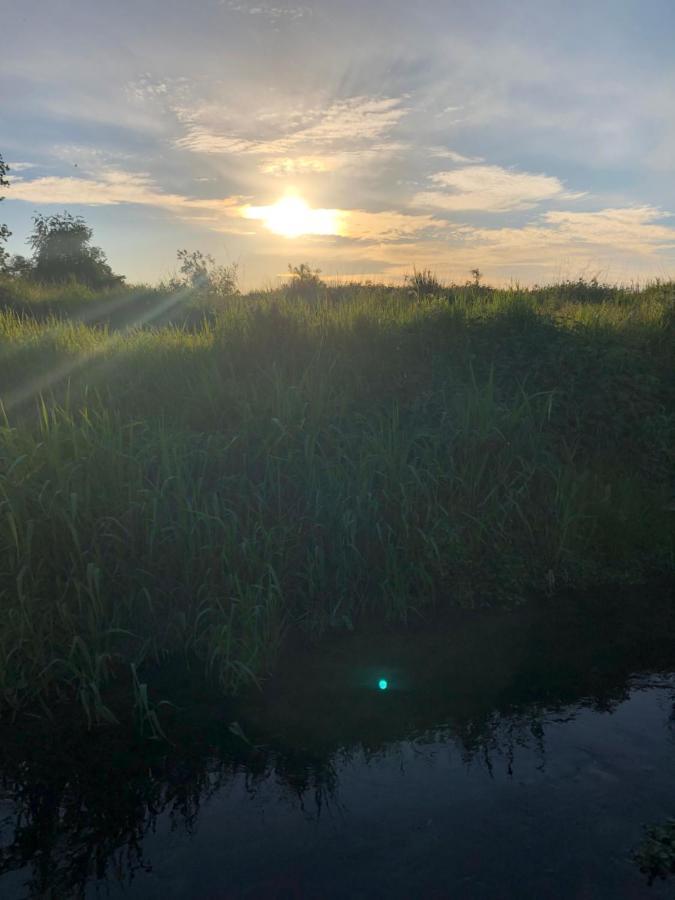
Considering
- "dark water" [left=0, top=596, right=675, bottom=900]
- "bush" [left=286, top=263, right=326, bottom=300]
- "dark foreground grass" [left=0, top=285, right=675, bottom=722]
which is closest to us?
"dark water" [left=0, top=596, right=675, bottom=900]

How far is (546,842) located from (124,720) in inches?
108

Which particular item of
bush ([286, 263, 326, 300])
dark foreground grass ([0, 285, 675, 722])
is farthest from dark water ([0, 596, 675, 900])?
bush ([286, 263, 326, 300])

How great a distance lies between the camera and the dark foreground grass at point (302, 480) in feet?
17.4

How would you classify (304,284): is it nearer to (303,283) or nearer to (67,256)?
(303,283)

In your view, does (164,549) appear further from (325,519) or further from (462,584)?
(462,584)

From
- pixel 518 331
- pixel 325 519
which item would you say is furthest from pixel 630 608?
pixel 518 331

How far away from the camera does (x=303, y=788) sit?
162 inches

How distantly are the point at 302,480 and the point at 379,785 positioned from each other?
2926 millimetres

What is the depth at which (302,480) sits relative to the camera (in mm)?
6434

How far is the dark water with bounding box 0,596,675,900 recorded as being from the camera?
346 cm

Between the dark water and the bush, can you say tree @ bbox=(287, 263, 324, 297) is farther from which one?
the dark water

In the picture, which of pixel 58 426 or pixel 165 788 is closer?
pixel 165 788

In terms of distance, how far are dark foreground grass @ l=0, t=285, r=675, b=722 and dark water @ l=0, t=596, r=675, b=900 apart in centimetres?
46

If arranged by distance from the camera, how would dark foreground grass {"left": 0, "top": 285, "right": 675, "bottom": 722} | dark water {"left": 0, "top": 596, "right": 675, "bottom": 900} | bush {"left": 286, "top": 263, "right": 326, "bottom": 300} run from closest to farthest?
dark water {"left": 0, "top": 596, "right": 675, "bottom": 900} → dark foreground grass {"left": 0, "top": 285, "right": 675, "bottom": 722} → bush {"left": 286, "top": 263, "right": 326, "bottom": 300}
